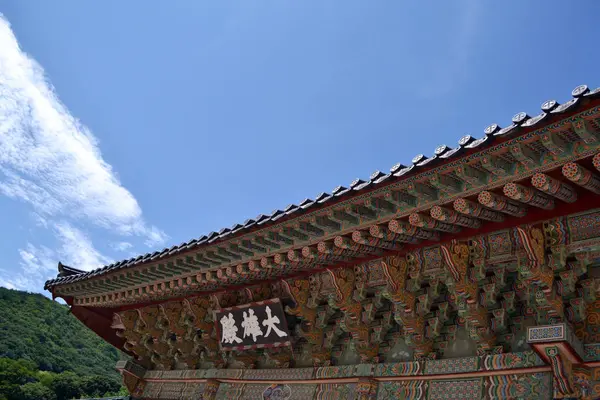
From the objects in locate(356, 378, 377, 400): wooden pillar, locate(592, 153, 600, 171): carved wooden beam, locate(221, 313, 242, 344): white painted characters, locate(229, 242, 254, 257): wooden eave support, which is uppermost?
locate(592, 153, 600, 171): carved wooden beam

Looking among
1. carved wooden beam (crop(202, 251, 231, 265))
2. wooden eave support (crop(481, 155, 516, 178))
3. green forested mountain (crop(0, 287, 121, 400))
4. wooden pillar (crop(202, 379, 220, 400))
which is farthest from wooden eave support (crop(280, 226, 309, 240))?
green forested mountain (crop(0, 287, 121, 400))

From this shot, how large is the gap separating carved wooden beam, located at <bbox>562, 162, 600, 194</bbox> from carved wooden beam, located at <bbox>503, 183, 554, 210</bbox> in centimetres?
35

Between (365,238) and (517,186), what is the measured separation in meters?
1.85

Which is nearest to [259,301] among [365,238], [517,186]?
[365,238]

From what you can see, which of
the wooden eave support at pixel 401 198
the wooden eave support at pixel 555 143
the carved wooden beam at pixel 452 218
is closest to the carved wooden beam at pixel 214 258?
the wooden eave support at pixel 401 198

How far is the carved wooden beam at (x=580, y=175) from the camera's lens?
11.5 feet

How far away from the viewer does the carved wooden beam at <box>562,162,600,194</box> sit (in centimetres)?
350

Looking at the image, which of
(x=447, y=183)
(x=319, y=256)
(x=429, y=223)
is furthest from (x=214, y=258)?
(x=447, y=183)

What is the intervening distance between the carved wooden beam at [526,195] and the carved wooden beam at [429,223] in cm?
91

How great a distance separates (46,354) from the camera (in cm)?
3184

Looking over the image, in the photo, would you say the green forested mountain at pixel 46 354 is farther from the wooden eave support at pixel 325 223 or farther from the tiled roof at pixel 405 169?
the wooden eave support at pixel 325 223

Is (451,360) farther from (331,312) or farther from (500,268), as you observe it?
(331,312)

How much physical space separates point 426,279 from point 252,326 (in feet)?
11.6

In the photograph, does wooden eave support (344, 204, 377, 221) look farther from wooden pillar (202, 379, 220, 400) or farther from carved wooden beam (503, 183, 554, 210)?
wooden pillar (202, 379, 220, 400)
